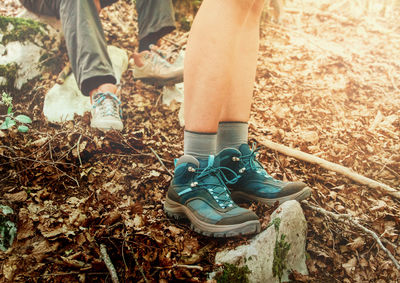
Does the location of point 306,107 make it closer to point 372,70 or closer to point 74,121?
point 372,70

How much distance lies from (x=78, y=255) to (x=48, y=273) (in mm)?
152

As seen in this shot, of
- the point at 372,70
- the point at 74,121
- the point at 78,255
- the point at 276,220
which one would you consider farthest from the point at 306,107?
the point at 78,255

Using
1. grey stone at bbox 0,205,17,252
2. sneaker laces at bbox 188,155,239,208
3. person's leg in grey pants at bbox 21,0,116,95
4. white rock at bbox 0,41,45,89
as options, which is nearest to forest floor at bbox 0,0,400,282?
grey stone at bbox 0,205,17,252

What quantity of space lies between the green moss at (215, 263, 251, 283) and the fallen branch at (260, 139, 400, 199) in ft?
4.81

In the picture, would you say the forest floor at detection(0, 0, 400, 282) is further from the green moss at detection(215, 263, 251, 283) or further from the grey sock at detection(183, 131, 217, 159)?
the grey sock at detection(183, 131, 217, 159)

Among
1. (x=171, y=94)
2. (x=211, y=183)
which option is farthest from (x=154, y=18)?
(x=211, y=183)

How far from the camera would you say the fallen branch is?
2311 millimetres

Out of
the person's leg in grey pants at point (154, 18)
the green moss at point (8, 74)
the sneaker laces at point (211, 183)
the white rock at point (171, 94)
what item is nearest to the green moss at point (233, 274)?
the sneaker laces at point (211, 183)

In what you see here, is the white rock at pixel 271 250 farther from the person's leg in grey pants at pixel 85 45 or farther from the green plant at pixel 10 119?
the person's leg in grey pants at pixel 85 45

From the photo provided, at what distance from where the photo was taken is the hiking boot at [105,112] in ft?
8.50

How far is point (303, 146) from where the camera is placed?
9.23ft

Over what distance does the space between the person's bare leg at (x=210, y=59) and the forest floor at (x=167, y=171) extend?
0.74 m

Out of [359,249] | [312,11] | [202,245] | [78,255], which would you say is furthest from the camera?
[312,11]

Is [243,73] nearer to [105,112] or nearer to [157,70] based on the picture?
[105,112]
